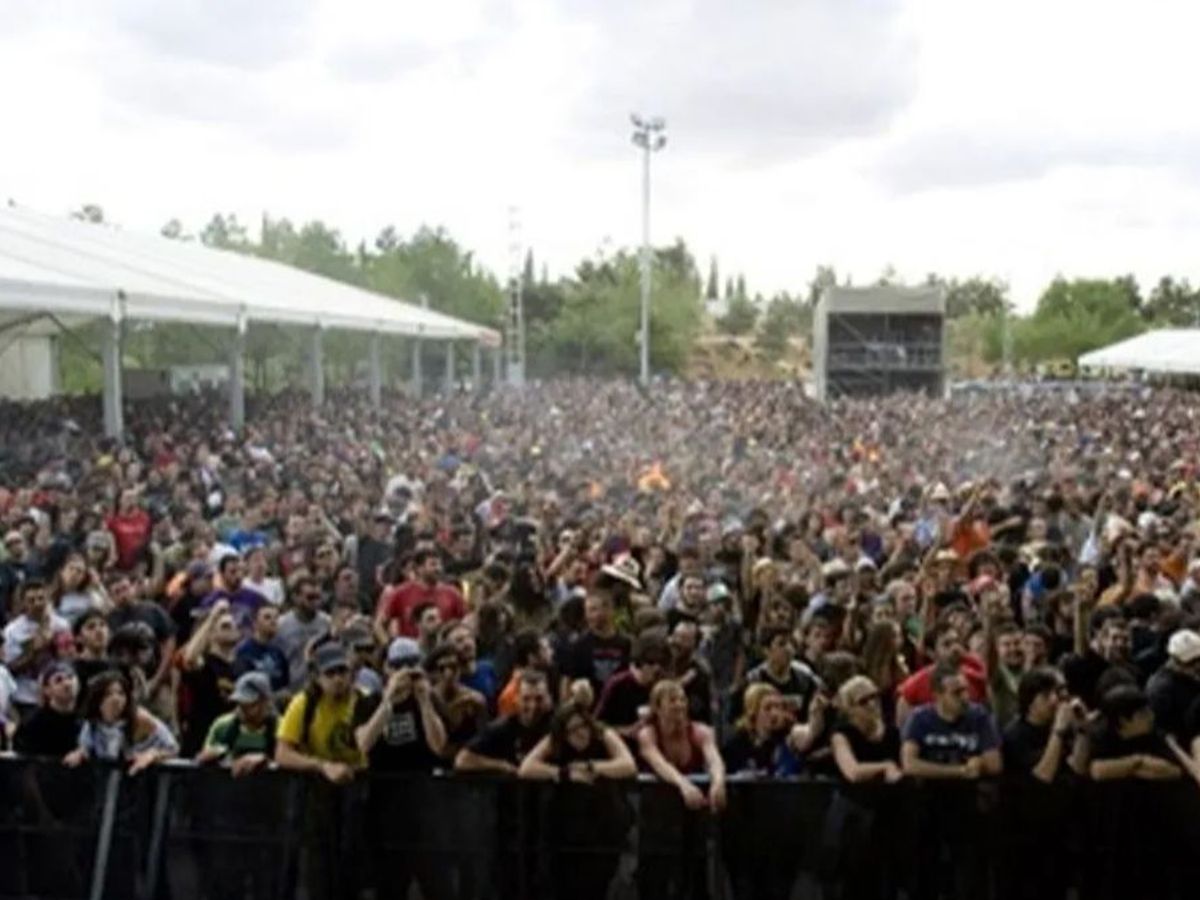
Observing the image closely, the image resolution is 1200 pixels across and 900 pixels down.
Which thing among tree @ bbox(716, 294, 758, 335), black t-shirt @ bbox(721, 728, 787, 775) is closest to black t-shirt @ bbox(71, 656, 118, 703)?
black t-shirt @ bbox(721, 728, 787, 775)

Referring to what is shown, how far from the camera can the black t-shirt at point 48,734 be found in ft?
23.1

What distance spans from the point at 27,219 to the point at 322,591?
23395 millimetres

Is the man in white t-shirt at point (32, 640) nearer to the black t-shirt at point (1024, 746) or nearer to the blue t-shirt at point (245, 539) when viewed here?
the blue t-shirt at point (245, 539)

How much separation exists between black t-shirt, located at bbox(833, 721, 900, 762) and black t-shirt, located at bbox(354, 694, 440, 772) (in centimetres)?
166

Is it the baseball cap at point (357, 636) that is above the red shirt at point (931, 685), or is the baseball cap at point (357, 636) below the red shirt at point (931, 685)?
above

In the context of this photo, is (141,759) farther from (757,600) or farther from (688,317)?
(688,317)

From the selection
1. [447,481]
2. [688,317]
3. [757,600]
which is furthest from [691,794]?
[688,317]

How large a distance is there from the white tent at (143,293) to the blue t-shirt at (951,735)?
1289 cm

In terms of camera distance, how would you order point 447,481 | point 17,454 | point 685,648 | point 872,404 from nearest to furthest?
point 685,648 < point 447,481 < point 17,454 < point 872,404

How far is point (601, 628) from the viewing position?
829 centimetres

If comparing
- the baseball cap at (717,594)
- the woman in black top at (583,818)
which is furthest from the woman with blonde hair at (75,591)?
the woman in black top at (583,818)

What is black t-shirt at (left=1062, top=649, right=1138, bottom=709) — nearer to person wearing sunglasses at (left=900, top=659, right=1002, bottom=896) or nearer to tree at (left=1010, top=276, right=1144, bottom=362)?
person wearing sunglasses at (left=900, top=659, right=1002, bottom=896)

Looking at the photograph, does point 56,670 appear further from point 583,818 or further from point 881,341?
point 881,341

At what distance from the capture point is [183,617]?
9.91 metres
